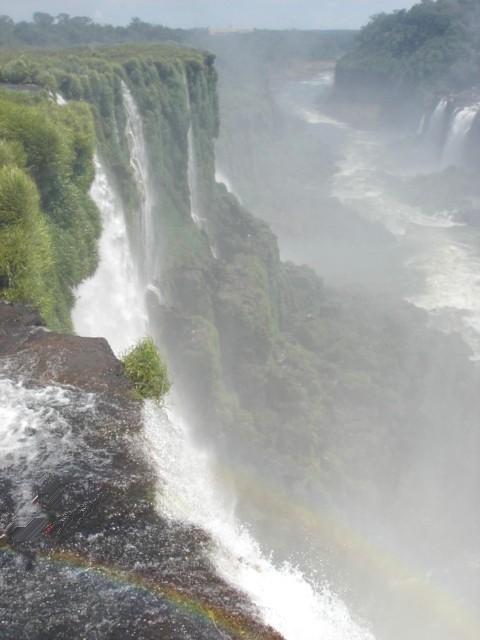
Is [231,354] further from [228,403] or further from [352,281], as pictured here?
[352,281]

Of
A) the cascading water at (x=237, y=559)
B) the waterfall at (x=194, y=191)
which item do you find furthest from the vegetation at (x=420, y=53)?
the cascading water at (x=237, y=559)

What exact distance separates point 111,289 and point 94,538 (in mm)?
13197

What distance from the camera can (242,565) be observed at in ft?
21.7

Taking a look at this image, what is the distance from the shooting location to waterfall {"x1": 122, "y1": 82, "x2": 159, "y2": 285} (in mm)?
24828

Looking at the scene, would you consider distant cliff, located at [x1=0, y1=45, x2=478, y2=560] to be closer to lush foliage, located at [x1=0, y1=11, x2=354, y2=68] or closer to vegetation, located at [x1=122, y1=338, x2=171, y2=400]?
vegetation, located at [x1=122, y1=338, x2=171, y2=400]

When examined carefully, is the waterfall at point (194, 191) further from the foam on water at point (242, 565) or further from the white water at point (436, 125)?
the white water at point (436, 125)

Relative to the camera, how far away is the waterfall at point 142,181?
81.5 ft

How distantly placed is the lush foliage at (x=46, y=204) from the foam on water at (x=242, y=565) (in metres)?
4.16

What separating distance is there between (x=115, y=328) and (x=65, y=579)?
42.1ft

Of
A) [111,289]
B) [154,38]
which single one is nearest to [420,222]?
[111,289]

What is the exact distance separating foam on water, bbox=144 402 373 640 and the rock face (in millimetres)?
204

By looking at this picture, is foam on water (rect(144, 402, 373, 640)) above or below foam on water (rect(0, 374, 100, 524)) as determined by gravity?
below

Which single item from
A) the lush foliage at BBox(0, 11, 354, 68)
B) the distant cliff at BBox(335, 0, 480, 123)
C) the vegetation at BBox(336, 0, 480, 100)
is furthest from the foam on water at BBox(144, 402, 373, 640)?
the vegetation at BBox(336, 0, 480, 100)

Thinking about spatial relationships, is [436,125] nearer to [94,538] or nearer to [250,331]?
[250,331]
